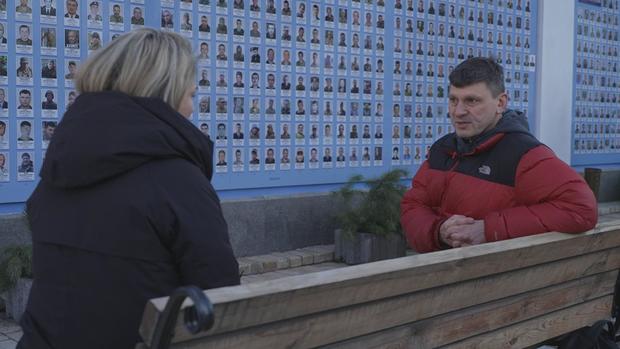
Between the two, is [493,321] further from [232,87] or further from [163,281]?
[232,87]

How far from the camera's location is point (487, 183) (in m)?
3.25

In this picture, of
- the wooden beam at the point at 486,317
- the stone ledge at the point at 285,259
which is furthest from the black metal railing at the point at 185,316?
the stone ledge at the point at 285,259

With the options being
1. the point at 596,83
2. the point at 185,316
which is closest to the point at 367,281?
the point at 185,316

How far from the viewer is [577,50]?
10.6 meters

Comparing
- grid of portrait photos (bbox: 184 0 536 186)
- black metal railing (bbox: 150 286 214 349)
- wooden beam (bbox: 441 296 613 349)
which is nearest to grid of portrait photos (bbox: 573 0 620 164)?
grid of portrait photos (bbox: 184 0 536 186)

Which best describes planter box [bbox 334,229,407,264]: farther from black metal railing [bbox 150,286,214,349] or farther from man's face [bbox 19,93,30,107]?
black metal railing [bbox 150,286,214,349]

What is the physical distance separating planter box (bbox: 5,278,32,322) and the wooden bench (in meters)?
3.23

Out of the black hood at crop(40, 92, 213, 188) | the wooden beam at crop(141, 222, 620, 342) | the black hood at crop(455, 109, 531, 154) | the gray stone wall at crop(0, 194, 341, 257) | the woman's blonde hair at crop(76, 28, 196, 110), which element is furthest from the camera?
the gray stone wall at crop(0, 194, 341, 257)

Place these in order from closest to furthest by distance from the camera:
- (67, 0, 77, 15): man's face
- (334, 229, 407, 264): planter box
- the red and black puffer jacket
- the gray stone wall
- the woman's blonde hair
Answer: the woman's blonde hair → the red and black puffer jacket → (67, 0, 77, 15): man's face → the gray stone wall → (334, 229, 407, 264): planter box

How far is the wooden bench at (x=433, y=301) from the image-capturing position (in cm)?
185

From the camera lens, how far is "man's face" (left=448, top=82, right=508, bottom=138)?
10.7 feet

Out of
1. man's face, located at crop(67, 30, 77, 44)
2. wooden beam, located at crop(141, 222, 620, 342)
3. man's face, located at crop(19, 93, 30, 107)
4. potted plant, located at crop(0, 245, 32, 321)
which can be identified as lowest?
potted plant, located at crop(0, 245, 32, 321)

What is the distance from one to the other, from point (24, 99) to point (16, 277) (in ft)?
4.16

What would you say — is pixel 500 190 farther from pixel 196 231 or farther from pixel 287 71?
pixel 287 71
